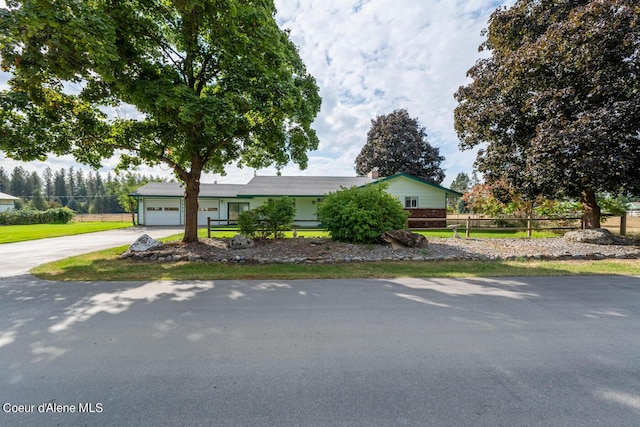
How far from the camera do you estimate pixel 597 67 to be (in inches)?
371

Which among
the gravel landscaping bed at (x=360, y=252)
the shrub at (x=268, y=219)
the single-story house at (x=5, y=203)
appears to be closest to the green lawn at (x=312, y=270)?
the gravel landscaping bed at (x=360, y=252)

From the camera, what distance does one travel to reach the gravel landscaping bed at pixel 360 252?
27.2 ft

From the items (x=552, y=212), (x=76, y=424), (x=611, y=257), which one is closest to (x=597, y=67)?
(x=611, y=257)

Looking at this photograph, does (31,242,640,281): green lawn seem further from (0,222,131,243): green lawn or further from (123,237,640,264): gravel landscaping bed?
(0,222,131,243): green lawn

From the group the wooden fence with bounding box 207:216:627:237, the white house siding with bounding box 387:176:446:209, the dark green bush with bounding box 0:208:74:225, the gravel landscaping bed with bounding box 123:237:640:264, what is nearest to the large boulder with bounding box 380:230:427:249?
the gravel landscaping bed with bounding box 123:237:640:264

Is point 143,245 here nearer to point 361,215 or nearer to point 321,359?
point 361,215

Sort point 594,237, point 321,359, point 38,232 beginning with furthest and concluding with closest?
point 38,232 < point 594,237 < point 321,359

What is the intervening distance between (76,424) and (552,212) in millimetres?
21765

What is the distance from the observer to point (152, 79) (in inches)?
313

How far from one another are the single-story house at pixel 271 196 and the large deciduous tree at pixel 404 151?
33.9ft

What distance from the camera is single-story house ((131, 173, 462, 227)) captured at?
2003cm

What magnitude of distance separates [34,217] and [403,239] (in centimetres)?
3647

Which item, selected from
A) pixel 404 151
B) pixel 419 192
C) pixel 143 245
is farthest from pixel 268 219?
pixel 404 151

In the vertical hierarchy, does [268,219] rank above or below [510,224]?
above
